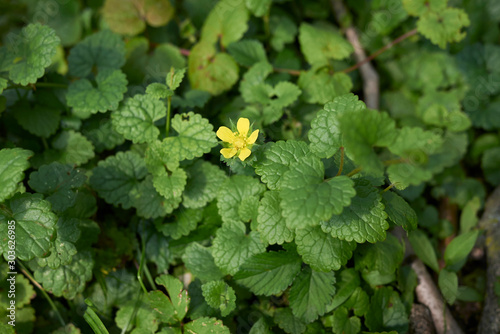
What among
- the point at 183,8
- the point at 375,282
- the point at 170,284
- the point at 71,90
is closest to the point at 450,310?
the point at 375,282

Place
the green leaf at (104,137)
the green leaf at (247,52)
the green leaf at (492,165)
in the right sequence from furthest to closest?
the green leaf at (492,165)
the green leaf at (247,52)
the green leaf at (104,137)

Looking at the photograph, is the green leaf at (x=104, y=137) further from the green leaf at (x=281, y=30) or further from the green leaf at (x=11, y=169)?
the green leaf at (x=281, y=30)

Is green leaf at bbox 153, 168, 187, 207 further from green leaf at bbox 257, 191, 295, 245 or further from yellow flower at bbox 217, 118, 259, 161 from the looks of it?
green leaf at bbox 257, 191, 295, 245

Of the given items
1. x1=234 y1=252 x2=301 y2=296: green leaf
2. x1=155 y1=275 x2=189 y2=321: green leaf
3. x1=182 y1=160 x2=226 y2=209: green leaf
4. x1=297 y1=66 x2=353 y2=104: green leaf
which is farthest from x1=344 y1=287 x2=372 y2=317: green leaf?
x1=297 y1=66 x2=353 y2=104: green leaf

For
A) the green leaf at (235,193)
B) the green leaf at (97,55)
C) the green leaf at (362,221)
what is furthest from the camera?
the green leaf at (97,55)

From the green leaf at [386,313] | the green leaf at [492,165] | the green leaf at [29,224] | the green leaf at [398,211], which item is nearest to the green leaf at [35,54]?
the green leaf at [29,224]

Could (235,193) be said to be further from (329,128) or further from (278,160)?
(329,128)

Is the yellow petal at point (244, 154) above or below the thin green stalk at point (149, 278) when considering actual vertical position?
above

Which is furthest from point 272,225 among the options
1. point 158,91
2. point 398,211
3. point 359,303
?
point 158,91
